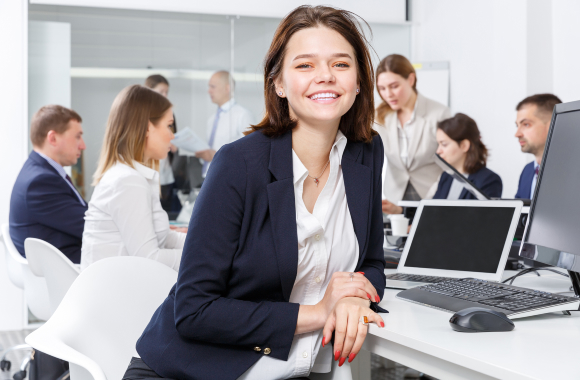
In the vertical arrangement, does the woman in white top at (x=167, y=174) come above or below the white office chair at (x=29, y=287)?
above

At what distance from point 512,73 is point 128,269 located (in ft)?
12.7

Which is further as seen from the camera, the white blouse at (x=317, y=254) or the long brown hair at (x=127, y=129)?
the long brown hair at (x=127, y=129)

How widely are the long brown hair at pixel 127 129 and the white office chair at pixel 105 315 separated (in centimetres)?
84

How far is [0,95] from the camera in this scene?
4.18m

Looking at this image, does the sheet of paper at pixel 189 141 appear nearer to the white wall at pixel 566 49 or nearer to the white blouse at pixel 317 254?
the white wall at pixel 566 49

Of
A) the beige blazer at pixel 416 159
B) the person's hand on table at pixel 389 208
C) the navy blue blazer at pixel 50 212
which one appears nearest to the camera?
the navy blue blazer at pixel 50 212

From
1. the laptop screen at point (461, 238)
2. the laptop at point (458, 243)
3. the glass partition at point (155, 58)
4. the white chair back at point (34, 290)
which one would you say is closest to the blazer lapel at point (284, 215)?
the laptop at point (458, 243)

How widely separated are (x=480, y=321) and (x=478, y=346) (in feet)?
0.33

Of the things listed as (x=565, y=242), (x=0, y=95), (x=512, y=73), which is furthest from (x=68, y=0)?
(x=565, y=242)

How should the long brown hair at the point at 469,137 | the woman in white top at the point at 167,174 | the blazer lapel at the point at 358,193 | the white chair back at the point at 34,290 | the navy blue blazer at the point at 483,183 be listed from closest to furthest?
the blazer lapel at the point at 358,193, the white chair back at the point at 34,290, the navy blue blazer at the point at 483,183, the long brown hair at the point at 469,137, the woman in white top at the point at 167,174

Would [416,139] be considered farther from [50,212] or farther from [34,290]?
[34,290]

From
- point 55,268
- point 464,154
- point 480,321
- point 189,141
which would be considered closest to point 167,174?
point 189,141

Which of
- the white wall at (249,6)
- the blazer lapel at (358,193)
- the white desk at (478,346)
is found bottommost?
the white desk at (478,346)

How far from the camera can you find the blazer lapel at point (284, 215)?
1.18m
